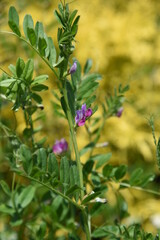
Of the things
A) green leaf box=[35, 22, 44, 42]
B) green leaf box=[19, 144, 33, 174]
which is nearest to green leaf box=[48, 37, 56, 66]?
green leaf box=[35, 22, 44, 42]

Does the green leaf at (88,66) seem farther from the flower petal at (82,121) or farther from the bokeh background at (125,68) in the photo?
the bokeh background at (125,68)

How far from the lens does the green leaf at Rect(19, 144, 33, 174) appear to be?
0.56 metres

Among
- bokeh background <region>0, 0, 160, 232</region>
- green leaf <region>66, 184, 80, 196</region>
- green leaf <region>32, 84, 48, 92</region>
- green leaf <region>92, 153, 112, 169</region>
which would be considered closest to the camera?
green leaf <region>66, 184, 80, 196</region>

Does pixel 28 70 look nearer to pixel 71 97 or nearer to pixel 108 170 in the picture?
pixel 71 97

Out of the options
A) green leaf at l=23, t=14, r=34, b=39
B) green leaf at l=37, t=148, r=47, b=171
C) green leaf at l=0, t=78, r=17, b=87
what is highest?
green leaf at l=23, t=14, r=34, b=39

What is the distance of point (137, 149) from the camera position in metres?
2.27

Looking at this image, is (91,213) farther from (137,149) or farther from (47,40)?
(137,149)

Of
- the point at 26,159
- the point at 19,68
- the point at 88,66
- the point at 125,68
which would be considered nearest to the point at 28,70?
the point at 19,68

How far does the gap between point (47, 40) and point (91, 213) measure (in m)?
0.29

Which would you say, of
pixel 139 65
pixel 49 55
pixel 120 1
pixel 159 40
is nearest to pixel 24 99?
pixel 49 55

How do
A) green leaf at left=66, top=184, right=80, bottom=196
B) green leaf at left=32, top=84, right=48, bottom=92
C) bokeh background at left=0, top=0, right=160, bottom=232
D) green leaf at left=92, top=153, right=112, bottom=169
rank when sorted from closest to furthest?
green leaf at left=66, top=184, right=80, bottom=196
green leaf at left=32, top=84, right=48, bottom=92
green leaf at left=92, top=153, right=112, bottom=169
bokeh background at left=0, top=0, right=160, bottom=232

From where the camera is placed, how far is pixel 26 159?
1.86ft

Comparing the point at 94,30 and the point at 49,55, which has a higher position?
the point at 94,30

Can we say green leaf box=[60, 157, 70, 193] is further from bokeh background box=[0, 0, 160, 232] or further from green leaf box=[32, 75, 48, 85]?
bokeh background box=[0, 0, 160, 232]
